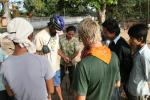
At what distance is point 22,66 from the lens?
148 inches

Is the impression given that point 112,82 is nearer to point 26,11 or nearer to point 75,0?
point 75,0

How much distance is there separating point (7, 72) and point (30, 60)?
240mm

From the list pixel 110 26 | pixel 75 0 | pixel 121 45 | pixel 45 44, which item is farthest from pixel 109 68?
pixel 75 0

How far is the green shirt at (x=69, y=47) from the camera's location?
25.5 feet

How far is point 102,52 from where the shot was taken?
3.54 meters

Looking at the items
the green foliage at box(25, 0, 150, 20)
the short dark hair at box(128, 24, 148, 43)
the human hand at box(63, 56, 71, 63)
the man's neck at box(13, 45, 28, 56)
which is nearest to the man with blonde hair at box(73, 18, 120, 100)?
the man's neck at box(13, 45, 28, 56)

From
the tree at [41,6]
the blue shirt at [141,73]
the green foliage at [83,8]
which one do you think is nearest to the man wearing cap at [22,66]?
the blue shirt at [141,73]

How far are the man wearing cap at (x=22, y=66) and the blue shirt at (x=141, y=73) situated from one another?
1435 mm

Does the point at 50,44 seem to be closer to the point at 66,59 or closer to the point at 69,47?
the point at 66,59

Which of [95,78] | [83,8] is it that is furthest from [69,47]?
[83,8]

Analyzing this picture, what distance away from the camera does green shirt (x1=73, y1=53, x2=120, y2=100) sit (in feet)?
11.3

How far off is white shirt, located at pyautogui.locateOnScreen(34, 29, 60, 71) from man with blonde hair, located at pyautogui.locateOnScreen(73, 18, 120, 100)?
3024 mm

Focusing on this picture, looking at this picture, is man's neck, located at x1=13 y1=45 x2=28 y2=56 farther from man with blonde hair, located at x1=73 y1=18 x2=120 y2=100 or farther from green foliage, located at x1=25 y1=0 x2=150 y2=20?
green foliage, located at x1=25 y1=0 x2=150 y2=20

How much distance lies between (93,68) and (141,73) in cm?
153
